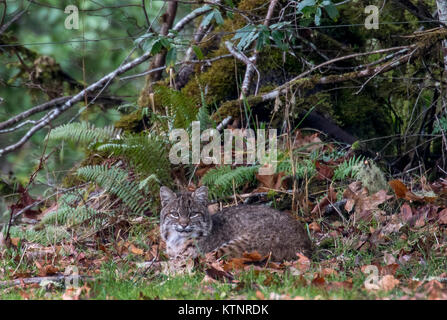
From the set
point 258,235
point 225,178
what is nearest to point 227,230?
point 258,235

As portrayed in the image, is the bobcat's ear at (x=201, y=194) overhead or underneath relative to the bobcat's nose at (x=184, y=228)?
overhead

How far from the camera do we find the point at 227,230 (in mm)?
5820

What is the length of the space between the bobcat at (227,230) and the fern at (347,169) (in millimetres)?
1282

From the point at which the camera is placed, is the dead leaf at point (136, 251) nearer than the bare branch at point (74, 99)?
Yes

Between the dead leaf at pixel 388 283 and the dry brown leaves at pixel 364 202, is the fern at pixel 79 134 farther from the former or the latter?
the dead leaf at pixel 388 283

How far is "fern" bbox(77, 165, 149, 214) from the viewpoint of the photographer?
276 inches

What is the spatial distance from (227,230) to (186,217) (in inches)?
15.7

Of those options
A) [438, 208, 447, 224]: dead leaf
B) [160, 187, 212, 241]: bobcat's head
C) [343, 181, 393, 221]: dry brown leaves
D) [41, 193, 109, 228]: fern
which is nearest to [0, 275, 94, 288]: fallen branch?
[160, 187, 212, 241]: bobcat's head

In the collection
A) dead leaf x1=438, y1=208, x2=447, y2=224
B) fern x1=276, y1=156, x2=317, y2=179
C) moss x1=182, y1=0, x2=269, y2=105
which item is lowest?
dead leaf x1=438, y1=208, x2=447, y2=224

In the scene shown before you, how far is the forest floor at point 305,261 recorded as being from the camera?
4.36 meters

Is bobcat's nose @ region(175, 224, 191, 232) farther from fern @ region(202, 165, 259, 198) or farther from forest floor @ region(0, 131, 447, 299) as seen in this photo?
fern @ region(202, 165, 259, 198)

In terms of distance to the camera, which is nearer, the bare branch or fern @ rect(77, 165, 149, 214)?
fern @ rect(77, 165, 149, 214)

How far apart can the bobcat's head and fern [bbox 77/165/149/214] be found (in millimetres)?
981

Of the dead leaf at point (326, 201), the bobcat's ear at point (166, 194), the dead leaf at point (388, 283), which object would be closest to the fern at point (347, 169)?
the dead leaf at point (326, 201)
